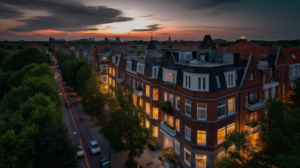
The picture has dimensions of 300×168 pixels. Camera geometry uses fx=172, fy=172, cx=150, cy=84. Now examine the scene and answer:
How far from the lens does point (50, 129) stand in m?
21.4

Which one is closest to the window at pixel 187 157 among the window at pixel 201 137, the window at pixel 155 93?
the window at pixel 201 137

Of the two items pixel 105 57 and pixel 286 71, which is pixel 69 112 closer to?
pixel 105 57

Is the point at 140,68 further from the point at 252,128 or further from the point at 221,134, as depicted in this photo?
the point at 252,128

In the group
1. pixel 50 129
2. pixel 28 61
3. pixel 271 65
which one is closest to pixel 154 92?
pixel 50 129

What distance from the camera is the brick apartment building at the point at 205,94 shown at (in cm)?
2205

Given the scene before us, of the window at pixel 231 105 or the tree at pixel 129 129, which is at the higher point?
the window at pixel 231 105

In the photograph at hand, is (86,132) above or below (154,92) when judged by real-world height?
below

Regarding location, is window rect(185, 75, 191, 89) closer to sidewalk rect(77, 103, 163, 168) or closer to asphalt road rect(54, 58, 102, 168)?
sidewalk rect(77, 103, 163, 168)

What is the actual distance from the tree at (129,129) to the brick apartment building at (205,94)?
439cm

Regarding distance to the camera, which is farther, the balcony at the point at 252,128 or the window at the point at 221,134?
the balcony at the point at 252,128

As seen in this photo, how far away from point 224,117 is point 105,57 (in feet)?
141

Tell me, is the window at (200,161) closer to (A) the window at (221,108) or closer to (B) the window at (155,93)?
(A) the window at (221,108)

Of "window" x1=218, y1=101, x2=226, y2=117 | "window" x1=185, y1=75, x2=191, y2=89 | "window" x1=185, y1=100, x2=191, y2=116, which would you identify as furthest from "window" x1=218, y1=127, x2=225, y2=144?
"window" x1=185, y1=75, x2=191, y2=89

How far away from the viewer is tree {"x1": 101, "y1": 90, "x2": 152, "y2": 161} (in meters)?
24.5
